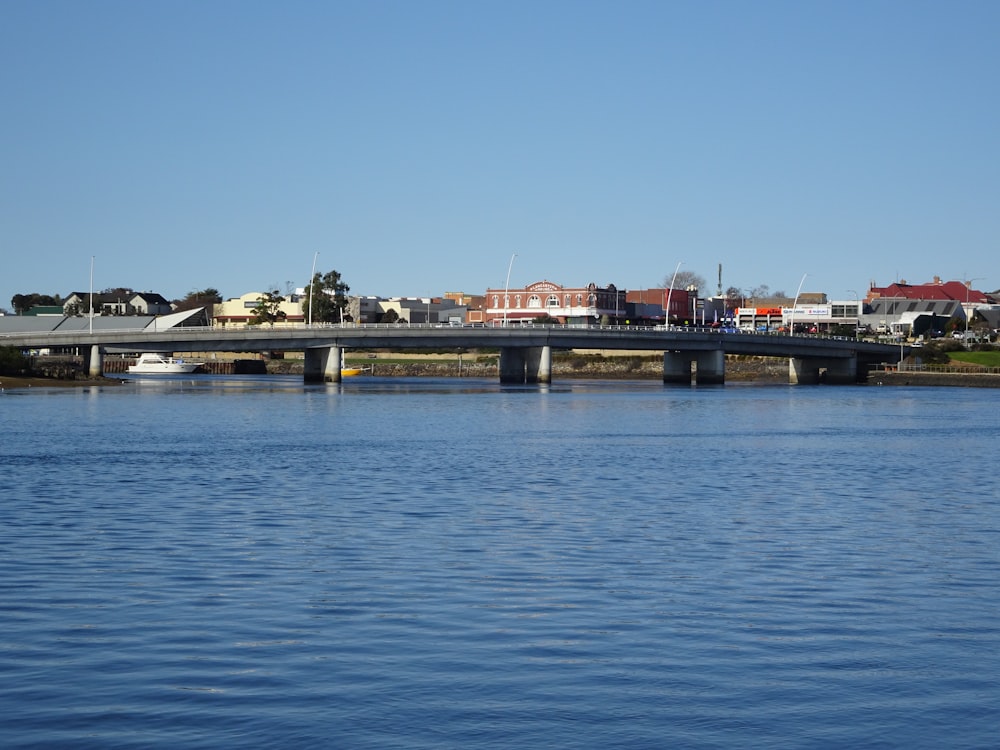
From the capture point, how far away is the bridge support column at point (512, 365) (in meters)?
167

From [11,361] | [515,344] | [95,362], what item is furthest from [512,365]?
[11,361]

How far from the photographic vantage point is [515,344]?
155 metres

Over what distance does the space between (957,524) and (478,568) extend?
15.3m

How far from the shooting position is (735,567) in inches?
1115

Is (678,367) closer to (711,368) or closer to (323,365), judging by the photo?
(711,368)

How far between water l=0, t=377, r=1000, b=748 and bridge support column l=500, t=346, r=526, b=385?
110015 mm

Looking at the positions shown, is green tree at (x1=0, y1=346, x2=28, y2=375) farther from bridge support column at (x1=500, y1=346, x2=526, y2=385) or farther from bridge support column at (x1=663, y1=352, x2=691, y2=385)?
bridge support column at (x1=663, y1=352, x2=691, y2=385)

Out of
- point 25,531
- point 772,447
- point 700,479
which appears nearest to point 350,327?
point 772,447

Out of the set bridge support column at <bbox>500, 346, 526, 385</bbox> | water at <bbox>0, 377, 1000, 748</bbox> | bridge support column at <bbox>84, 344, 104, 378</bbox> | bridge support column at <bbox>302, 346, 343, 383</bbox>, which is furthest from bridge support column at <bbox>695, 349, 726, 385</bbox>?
water at <bbox>0, 377, 1000, 748</bbox>

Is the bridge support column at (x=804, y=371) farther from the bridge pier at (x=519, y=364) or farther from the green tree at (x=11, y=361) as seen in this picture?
the green tree at (x=11, y=361)

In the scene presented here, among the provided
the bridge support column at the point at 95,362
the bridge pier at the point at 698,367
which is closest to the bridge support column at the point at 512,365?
the bridge pier at the point at 698,367

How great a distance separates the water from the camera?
16828mm

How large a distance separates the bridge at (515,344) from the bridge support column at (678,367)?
0.13 m

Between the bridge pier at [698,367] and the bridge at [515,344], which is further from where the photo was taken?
the bridge pier at [698,367]
